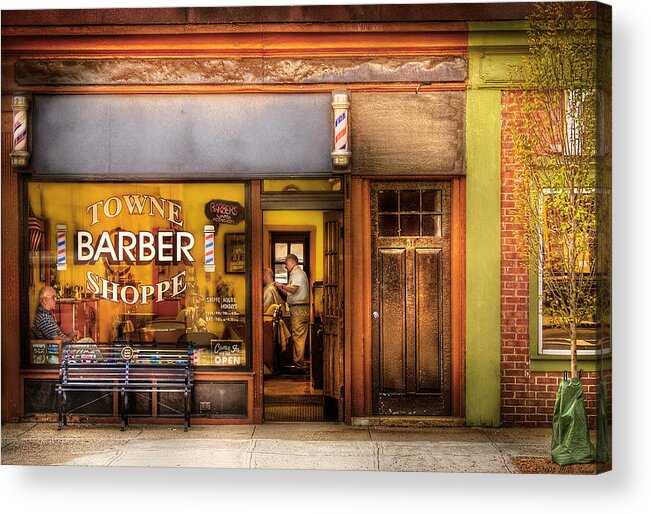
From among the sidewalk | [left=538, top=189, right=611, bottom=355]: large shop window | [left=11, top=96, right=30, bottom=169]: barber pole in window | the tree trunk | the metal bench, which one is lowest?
the sidewalk

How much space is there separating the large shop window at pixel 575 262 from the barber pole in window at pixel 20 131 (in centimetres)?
547

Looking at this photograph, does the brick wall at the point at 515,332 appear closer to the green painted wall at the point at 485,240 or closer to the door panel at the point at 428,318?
the green painted wall at the point at 485,240

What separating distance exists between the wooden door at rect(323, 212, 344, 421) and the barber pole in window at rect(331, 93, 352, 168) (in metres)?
0.62

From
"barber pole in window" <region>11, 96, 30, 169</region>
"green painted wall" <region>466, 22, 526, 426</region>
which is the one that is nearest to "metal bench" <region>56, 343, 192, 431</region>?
"barber pole in window" <region>11, 96, 30, 169</region>

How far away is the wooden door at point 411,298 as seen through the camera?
9055mm

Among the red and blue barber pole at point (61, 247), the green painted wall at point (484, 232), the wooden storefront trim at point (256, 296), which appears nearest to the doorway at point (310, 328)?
the wooden storefront trim at point (256, 296)

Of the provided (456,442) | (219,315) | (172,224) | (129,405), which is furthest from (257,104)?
(456,442)

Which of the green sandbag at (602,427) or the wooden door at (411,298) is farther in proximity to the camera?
the wooden door at (411,298)

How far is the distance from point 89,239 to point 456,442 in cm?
445

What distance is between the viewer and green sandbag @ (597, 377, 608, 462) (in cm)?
793

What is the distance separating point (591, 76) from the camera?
7969 millimetres

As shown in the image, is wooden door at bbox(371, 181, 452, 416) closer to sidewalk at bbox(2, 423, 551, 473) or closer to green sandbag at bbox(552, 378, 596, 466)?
sidewalk at bbox(2, 423, 551, 473)

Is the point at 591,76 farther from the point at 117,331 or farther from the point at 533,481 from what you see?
the point at 117,331

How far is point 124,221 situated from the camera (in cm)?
911
